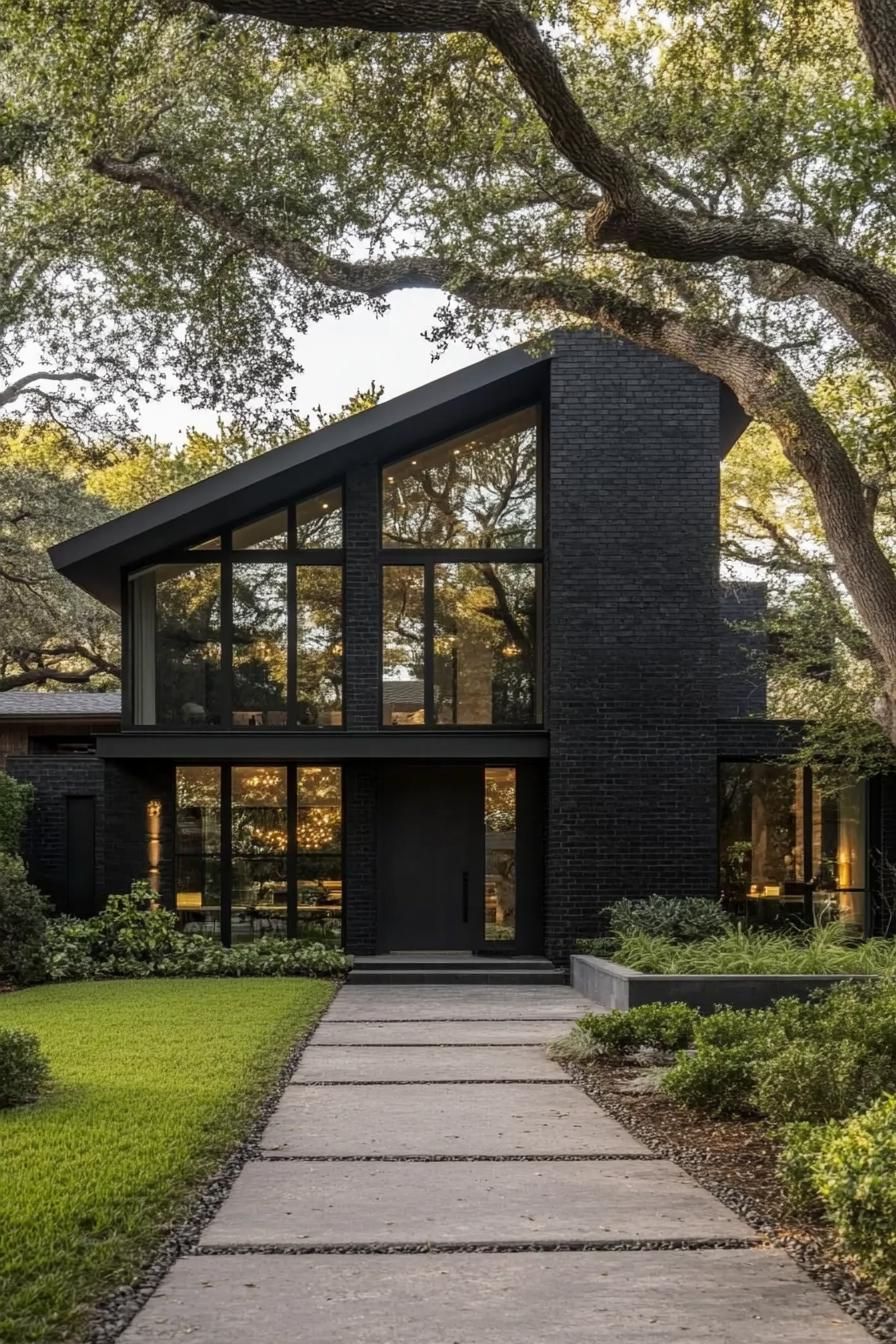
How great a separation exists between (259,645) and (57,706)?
27.3 ft

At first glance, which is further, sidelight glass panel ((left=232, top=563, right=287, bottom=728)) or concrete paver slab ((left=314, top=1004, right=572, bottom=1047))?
sidelight glass panel ((left=232, top=563, right=287, bottom=728))

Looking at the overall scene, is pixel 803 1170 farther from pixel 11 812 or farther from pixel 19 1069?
pixel 11 812

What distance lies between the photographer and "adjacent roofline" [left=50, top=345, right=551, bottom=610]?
593 inches

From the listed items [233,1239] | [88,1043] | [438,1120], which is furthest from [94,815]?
[233,1239]

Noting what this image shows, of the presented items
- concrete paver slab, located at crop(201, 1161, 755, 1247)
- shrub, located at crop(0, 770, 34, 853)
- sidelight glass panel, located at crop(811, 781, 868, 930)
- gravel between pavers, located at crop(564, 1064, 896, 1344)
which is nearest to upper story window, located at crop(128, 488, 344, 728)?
shrub, located at crop(0, 770, 34, 853)

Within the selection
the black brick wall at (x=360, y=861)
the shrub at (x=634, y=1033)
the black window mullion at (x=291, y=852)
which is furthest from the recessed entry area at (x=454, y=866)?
the shrub at (x=634, y=1033)

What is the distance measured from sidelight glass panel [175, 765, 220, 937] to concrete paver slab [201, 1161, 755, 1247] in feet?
31.6

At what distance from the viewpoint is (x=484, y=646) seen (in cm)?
1582

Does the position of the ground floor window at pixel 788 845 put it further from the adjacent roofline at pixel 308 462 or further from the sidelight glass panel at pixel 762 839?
the adjacent roofline at pixel 308 462

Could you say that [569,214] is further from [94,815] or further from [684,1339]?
[94,815]

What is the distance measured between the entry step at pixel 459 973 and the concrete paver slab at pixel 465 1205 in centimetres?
835

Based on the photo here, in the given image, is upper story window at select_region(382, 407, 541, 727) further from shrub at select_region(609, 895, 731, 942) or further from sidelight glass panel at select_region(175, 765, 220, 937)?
shrub at select_region(609, 895, 731, 942)

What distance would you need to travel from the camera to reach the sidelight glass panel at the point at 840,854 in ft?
52.1

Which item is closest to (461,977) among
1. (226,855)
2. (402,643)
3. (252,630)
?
(226,855)
